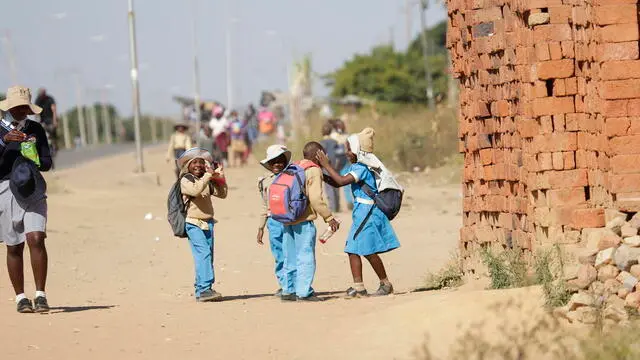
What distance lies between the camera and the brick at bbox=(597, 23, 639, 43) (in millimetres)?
10531

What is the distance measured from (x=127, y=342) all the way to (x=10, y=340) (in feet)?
2.81

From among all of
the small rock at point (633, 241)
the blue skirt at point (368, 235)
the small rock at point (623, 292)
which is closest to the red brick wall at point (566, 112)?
the small rock at point (633, 241)

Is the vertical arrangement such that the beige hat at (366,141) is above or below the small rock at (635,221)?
above

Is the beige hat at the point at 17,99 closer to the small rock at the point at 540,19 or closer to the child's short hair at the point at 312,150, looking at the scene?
the child's short hair at the point at 312,150

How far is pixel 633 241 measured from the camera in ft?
32.2

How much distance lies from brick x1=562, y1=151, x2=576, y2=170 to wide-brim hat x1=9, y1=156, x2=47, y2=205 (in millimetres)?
4148

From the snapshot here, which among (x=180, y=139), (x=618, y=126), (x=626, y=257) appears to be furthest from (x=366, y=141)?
(x=180, y=139)

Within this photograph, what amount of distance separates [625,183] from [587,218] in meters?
0.46

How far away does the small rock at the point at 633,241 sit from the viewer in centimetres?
977

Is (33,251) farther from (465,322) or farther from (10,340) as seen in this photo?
(465,322)

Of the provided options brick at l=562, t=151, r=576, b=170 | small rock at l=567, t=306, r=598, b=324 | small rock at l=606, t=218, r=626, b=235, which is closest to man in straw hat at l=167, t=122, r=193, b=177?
brick at l=562, t=151, r=576, b=170

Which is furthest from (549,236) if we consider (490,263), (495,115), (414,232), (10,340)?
(414,232)

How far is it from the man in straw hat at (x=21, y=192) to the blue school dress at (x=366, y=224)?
2.64m

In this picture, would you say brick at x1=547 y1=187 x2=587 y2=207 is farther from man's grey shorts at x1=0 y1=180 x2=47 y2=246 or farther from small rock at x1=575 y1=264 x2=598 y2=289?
man's grey shorts at x1=0 y1=180 x2=47 y2=246
